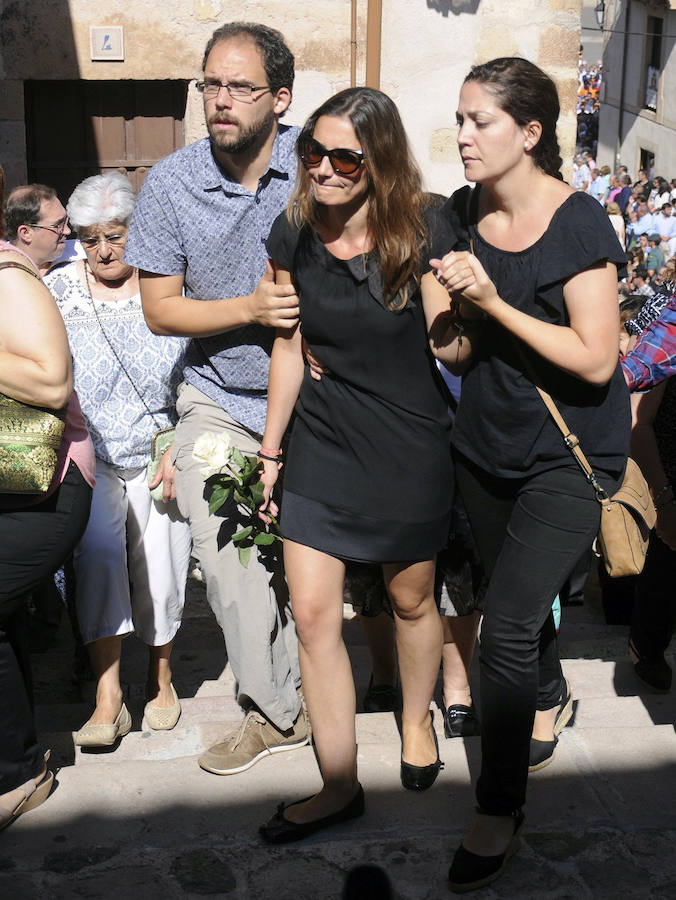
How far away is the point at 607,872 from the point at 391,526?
3.20 feet

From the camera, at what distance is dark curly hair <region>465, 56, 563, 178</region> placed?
2.72 metres

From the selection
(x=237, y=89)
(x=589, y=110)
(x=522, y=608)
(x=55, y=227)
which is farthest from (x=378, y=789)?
(x=589, y=110)

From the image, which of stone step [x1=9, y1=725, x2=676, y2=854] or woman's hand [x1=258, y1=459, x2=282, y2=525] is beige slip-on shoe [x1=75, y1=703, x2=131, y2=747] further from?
woman's hand [x1=258, y1=459, x2=282, y2=525]

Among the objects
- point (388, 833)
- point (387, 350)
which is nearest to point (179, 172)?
point (387, 350)

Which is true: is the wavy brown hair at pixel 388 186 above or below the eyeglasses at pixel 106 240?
above

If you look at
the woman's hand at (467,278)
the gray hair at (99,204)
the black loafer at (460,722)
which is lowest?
the black loafer at (460,722)

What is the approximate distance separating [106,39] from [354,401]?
5.28 meters

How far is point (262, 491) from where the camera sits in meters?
3.41

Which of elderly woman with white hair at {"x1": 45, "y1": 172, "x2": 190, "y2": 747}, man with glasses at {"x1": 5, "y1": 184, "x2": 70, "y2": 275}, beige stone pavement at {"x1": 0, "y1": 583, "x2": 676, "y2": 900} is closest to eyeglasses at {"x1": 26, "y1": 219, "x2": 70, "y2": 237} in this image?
man with glasses at {"x1": 5, "y1": 184, "x2": 70, "y2": 275}

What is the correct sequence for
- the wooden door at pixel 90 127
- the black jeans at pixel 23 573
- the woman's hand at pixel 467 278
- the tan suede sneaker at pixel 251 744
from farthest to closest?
1. the wooden door at pixel 90 127
2. the tan suede sneaker at pixel 251 744
3. the black jeans at pixel 23 573
4. the woman's hand at pixel 467 278

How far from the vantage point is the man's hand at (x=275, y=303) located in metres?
3.13

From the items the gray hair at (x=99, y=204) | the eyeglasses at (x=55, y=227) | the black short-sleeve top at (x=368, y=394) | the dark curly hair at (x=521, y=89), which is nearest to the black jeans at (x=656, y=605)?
the black short-sleeve top at (x=368, y=394)

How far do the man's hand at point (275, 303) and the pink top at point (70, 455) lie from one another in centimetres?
55

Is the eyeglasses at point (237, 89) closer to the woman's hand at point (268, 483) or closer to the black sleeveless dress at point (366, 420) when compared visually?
the black sleeveless dress at point (366, 420)
